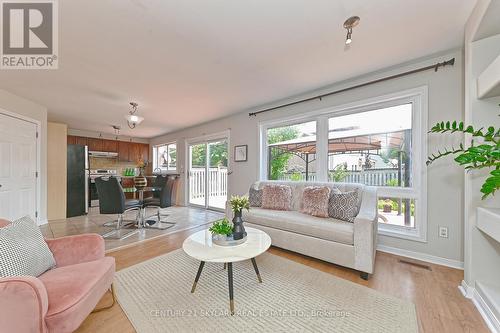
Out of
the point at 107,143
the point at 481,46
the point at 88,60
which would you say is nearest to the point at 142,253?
the point at 88,60

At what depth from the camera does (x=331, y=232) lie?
7.10 feet

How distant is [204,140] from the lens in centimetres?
539

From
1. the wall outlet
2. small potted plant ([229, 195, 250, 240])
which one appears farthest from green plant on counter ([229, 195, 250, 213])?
Result: the wall outlet

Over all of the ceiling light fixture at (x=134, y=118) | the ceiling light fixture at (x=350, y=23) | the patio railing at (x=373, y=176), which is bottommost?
the patio railing at (x=373, y=176)

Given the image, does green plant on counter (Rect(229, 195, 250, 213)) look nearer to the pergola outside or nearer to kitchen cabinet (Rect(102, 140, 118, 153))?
the pergola outside

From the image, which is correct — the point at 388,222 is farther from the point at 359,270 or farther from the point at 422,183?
the point at 359,270

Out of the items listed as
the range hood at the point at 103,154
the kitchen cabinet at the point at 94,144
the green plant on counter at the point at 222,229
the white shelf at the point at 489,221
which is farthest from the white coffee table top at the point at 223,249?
the kitchen cabinet at the point at 94,144

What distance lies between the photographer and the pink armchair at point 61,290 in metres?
0.89

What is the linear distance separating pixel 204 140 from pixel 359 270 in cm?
448

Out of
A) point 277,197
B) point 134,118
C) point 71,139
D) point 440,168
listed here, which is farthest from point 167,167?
point 440,168

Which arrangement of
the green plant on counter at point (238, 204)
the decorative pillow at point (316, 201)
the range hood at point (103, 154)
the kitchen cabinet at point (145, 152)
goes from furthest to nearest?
the kitchen cabinet at point (145, 152) < the range hood at point (103, 154) < the decorative pillow at point (316, 201) < the green plant on counter at point (238, 204)

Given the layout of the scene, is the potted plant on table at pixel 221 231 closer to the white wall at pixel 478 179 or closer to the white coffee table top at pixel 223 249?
the white coffee table top at pixel 223 249

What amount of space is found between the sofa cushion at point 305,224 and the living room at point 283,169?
23 millimetres
